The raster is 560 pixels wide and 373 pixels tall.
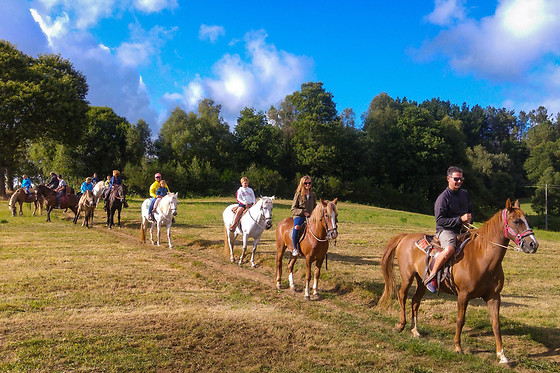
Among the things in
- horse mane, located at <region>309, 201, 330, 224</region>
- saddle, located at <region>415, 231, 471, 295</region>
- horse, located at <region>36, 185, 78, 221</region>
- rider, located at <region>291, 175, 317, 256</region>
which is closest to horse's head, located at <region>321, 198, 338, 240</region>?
horse mane, located at <region>309, 201, 330, 224</region>

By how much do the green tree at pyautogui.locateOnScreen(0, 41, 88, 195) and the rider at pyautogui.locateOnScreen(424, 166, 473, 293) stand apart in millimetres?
36828

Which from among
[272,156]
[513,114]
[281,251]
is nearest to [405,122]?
[272,156]

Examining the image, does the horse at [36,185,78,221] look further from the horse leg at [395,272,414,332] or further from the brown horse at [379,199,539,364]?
the brown horse at [379,199,539,364]

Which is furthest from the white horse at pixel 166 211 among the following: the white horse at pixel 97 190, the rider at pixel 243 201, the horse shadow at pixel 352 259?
the horse shadow at pixel 352 259

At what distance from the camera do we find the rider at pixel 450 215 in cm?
721

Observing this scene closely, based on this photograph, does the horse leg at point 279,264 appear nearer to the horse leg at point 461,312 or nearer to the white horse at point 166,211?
the horse leg at point 461,312

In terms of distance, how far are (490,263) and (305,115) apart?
164 feet

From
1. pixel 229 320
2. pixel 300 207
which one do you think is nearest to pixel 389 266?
pixel 300 207

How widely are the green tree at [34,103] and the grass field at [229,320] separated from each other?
25196 millimetres

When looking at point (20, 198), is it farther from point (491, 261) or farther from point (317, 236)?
point (491, 261)

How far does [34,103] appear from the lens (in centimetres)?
3575

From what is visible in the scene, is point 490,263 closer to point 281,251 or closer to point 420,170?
point 281,251

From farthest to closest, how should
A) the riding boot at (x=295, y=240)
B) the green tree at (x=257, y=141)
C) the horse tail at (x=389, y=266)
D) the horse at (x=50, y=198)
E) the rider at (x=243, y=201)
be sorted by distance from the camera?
the green tree at (x=257, y=141)
the horse at (x=50, y=198)
the rider at (x=243, y=201)
the riding boot at (x=295, y=240)
the horse tail at (x=389, y=266)

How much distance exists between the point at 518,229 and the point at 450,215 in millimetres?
1162
